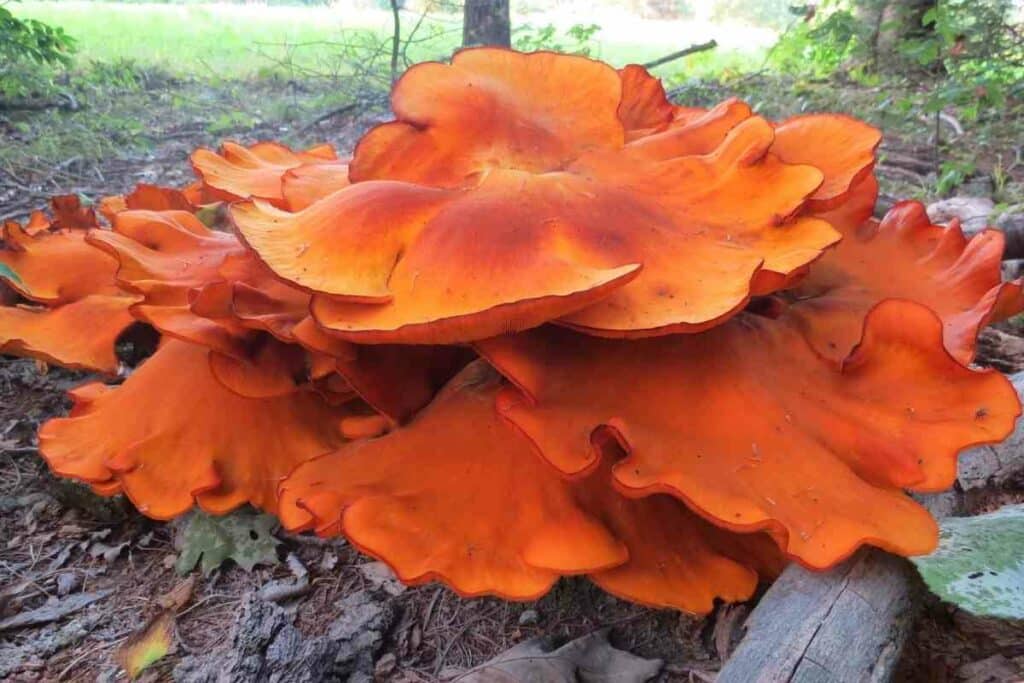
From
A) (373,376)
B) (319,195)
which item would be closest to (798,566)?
(373,376)

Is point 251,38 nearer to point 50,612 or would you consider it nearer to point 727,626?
point 50,612

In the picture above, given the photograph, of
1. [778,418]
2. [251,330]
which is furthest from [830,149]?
[251,330]

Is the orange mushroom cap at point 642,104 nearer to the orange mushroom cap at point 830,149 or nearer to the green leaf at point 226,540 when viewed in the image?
the orange mushroom cap at point 830,149

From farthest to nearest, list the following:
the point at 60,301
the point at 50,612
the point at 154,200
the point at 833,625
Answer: the point at 154,200, the point at 60,301, the point at 50,612, the point at 833,625

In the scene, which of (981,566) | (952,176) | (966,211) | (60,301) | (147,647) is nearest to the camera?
(981,566)

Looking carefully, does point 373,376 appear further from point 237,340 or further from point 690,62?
point 690,62

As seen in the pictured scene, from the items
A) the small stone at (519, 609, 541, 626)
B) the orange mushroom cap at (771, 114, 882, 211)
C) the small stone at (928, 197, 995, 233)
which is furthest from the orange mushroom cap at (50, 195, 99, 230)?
the small stone at (928, 197, 995, 233)

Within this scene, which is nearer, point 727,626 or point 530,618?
point 727,626

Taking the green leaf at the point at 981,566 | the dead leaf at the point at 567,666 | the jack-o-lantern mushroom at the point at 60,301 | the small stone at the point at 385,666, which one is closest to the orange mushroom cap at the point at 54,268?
the jack-o-lantern mushroom at the point at 60,301
